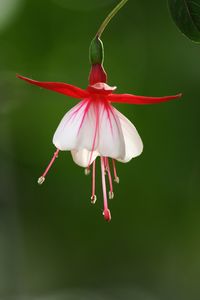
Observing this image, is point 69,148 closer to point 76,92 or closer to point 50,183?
point 76,92

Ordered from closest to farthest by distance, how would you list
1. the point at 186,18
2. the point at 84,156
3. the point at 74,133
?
the point at 186,18 → the point at 74,133 → the point at 84,156

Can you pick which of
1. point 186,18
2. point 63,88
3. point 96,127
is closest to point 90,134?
point 96,127

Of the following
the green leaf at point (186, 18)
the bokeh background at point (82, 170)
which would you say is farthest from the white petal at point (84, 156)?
the bokeh background at point (82, 170)

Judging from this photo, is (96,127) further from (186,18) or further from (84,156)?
(186,18)

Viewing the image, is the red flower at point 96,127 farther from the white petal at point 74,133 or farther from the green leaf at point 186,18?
the green leaf at point 186,18

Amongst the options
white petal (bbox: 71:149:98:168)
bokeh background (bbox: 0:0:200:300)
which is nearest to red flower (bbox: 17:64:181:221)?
white petal (bbox: 71:149:98:168)

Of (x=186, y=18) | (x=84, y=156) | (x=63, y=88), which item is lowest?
(x=84, y=156)
